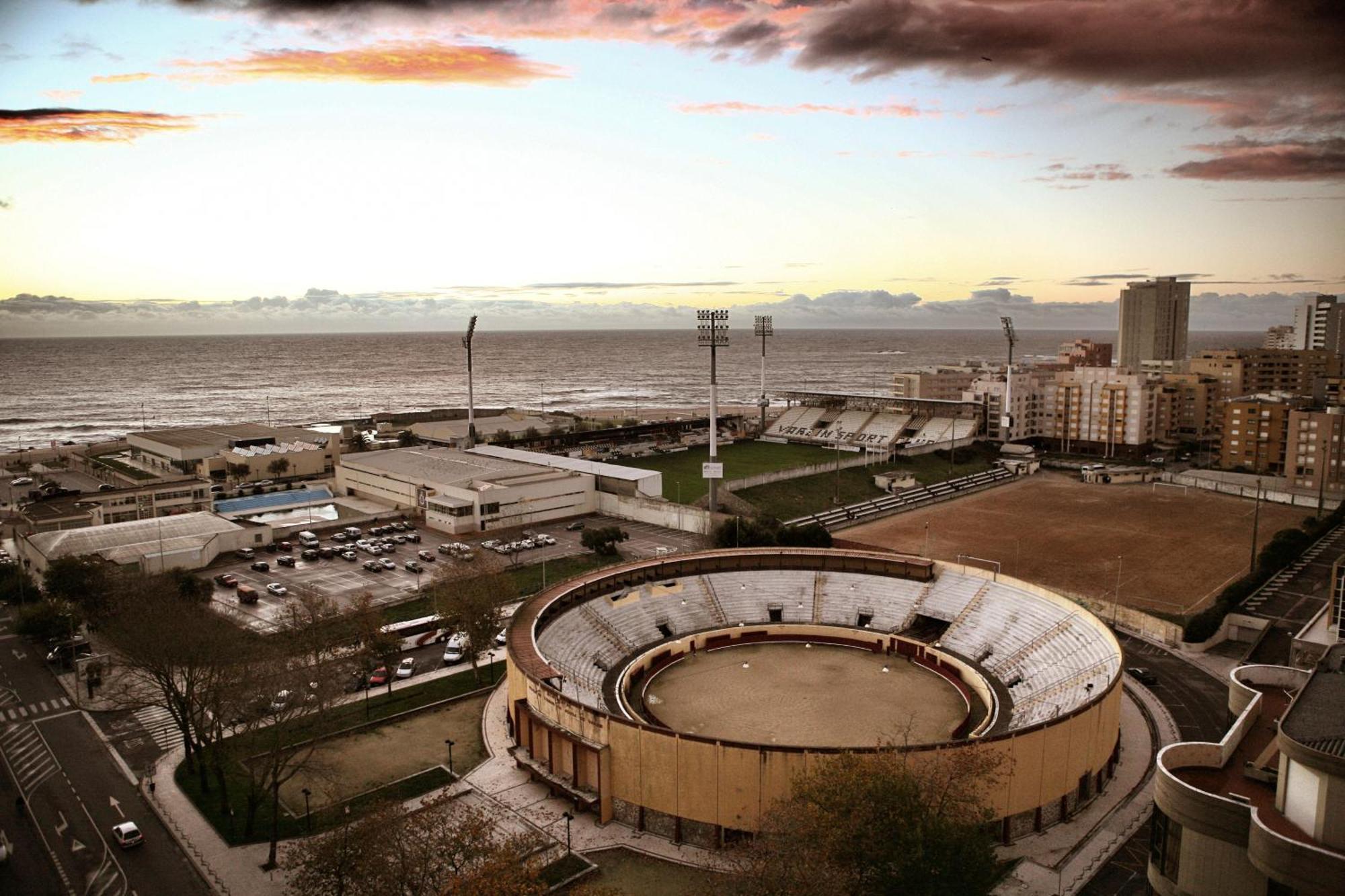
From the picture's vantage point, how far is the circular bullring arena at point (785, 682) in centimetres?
2356

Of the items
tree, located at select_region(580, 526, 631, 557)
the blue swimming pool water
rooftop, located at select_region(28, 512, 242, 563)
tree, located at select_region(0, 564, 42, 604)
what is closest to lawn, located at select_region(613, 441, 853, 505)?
tree, located at select_region(580, 526, 631, 557)

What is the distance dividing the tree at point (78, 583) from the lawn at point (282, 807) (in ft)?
48.6

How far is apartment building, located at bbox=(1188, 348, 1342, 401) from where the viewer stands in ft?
A: 343

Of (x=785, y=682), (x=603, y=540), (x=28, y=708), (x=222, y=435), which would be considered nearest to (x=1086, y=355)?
(x=603, y=540)

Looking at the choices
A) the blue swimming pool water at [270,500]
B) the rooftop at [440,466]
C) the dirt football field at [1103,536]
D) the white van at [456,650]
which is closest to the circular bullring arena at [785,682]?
the white van at [456,650]

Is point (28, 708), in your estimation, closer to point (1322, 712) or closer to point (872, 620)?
point (872, 620)

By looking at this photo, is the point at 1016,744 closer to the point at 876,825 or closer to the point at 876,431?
the point at 876,825

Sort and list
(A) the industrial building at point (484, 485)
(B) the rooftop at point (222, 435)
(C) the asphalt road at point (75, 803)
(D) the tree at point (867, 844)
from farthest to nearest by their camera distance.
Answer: (B) the rooftop at point (222, 435)
(A) the industrial building at point (484, 485)
(C) the asphalt road at point (75, 803)
(D) the tree at point (867, 844)

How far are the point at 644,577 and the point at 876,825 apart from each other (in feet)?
73.0

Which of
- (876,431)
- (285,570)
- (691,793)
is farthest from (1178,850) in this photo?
(876,431)

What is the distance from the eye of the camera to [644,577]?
129 feet

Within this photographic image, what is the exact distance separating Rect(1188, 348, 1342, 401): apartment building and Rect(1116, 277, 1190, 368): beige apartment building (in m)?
79.3

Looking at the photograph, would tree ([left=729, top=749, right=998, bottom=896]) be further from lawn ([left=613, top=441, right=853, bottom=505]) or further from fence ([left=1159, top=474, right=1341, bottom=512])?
fence ([left=1159, top=474, right=1341, bottom=512])

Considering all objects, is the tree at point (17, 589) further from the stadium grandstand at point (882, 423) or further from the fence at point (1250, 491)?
the fence at point (1250, 491)
